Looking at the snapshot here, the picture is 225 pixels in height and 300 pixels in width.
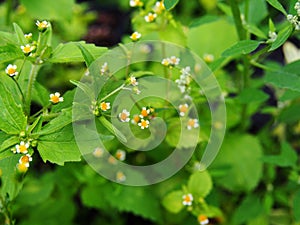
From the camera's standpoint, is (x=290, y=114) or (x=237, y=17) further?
(x=290, y=114)

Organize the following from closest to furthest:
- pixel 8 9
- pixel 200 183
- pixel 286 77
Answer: pixel 286 77, pixel 200 183, pixel 8 9

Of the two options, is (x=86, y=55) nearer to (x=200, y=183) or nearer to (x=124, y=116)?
(x=124, y=116)

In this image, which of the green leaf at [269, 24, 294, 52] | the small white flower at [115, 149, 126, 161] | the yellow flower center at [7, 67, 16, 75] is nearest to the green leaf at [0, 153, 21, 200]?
the yellow flower center at [7, 67, 16, 75]

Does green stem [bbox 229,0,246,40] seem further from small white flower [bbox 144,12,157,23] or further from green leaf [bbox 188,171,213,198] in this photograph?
green leaf [bbox 188,171,213,198]

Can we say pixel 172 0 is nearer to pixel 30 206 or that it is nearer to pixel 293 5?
pixel 293 5

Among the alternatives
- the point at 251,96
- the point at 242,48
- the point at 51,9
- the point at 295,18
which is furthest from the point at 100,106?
the point at 51,9

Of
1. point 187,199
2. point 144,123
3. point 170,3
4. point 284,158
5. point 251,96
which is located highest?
point 170,3
